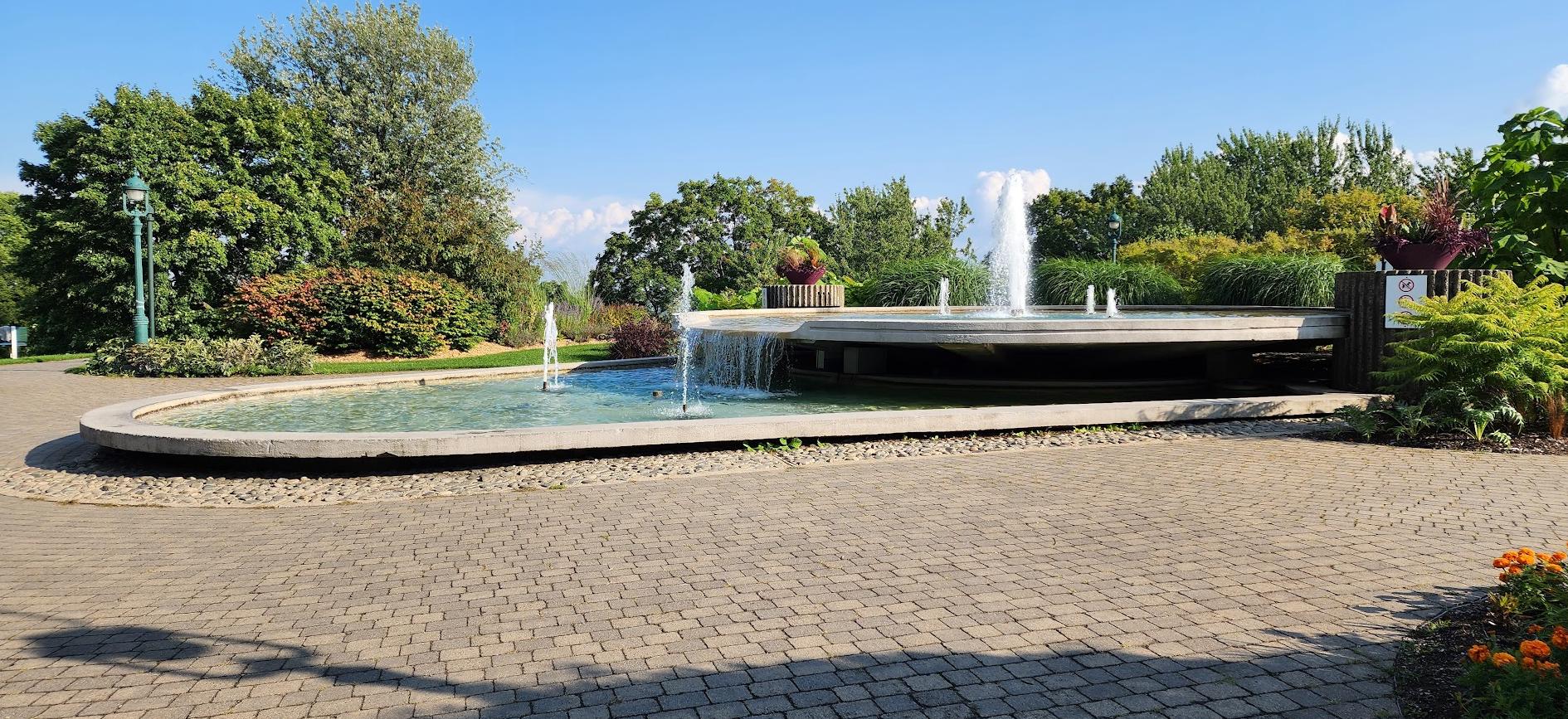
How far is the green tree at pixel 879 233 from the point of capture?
42875 mm

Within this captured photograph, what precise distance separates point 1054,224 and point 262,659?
50.9m

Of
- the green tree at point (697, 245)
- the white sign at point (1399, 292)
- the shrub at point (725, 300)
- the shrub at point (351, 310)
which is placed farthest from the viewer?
the green tree at point (697, 245)

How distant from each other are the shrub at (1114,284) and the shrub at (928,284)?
1.80m

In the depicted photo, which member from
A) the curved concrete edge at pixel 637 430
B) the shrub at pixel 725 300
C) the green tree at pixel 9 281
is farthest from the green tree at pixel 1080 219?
the green tree at pixel 9 281

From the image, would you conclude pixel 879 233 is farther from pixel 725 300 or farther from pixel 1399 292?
pixel 1399 292

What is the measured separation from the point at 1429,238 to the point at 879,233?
109 ft

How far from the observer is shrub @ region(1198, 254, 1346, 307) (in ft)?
54.5

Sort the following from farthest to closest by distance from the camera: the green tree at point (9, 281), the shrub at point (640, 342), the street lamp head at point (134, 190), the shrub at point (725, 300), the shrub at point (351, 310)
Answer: the green tree at point (9, 281), the shrub at point (725, 300), the shrub at point (351, 310), the shrub at point (640, 342), the street lamp head at point (134, 190)

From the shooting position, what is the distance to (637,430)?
761cm

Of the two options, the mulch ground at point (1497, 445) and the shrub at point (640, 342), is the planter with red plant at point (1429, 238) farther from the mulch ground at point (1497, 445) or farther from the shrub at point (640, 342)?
the shrub at point (640, 342)

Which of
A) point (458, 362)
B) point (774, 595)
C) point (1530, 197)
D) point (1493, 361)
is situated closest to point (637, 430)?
point (774, 595)

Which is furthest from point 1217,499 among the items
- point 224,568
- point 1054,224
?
point 1054,224

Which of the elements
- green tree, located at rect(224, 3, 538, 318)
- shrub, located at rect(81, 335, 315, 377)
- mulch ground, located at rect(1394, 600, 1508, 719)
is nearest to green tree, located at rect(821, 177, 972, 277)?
green tree, located at rect(224, 3, 538, 318)

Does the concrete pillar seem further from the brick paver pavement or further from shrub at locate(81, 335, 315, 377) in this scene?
shrub at locate(81, 335, 315, 377)
